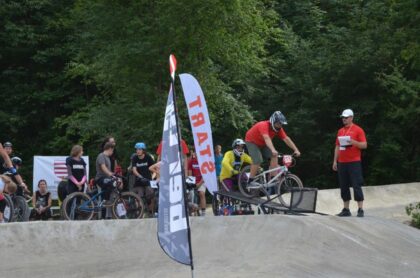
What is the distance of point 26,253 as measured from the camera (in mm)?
9492

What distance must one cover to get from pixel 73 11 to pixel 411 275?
2037 centimetres

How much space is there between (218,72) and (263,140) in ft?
41.9

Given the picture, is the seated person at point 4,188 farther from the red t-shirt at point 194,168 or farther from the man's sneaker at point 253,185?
the red t-shirt at point 194,168

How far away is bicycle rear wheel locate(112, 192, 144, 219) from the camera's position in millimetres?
13281

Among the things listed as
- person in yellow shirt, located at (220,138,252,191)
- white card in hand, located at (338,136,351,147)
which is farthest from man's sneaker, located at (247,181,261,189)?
white card in hand, located at (338,136,351,147)

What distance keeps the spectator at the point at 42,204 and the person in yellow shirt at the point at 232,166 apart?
3913mm

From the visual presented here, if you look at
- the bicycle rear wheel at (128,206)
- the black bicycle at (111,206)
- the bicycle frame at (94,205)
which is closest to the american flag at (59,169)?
the bicycle frame at (94,205)

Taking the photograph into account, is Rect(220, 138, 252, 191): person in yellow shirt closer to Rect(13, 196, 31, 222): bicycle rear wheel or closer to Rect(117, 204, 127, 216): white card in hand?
Rect(117, 204, 127, 216): white card in hand

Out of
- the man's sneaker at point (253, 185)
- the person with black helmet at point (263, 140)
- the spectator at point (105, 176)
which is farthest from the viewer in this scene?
the spectator at point (105, 176)

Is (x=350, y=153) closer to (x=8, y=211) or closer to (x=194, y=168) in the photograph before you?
(x=194, y=168)

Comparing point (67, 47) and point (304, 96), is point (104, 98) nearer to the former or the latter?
point (67, 47)

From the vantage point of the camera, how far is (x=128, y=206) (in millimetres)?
13414

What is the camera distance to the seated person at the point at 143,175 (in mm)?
14164

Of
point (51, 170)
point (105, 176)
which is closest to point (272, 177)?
point (105, 176)
